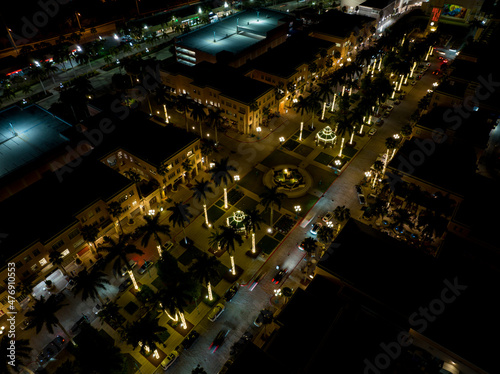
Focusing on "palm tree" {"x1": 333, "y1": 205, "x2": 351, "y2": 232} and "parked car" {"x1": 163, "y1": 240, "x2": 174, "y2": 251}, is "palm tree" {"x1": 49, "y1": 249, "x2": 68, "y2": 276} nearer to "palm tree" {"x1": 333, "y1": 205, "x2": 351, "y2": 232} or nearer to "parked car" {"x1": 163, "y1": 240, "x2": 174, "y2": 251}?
"parked car" {"x1": 163, "y1": 240, "x2": 174, "y2": 251}

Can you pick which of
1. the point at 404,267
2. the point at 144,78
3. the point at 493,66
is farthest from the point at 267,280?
the point at 493,66

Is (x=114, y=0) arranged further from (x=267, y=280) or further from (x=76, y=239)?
(x=267, y=280)

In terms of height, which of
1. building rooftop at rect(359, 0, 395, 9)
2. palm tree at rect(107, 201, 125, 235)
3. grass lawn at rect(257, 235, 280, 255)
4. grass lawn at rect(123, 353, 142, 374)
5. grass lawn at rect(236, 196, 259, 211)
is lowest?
grass lawn at rect(123, 353, 142, 374)

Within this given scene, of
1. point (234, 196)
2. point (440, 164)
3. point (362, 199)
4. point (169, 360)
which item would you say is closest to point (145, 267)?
point (169, 360)

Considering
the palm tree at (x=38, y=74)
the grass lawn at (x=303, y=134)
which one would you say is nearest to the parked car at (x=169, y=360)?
the grass lawn at (x=303, y=134)

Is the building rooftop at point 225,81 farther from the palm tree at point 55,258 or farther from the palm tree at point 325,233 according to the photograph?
the palm tree at point 55,258

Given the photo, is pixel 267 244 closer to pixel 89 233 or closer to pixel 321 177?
pixel 321 177

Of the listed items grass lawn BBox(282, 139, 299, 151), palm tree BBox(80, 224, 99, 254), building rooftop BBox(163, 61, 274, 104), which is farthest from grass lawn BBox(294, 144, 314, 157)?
palm tree BBox(80, 224, 99, 254)
